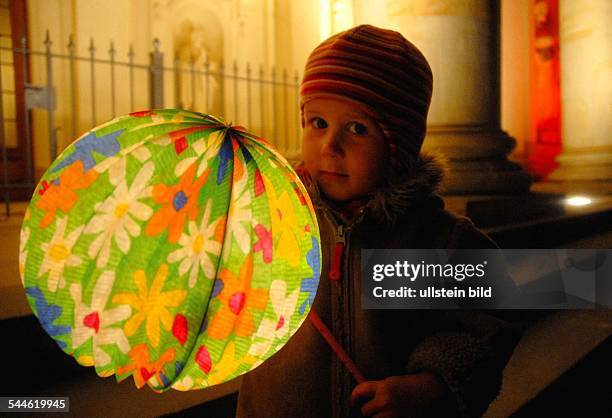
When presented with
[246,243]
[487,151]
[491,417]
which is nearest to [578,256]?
[487,151]

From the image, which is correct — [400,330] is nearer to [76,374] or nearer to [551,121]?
[76,374]

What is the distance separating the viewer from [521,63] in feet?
38.7

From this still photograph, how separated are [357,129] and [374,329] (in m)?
0.42

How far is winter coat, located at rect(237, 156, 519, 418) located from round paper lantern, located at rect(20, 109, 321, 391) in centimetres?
30

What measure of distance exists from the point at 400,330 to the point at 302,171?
40 cm

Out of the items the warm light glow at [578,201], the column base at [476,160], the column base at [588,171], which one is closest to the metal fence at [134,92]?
the column base at [476,160]

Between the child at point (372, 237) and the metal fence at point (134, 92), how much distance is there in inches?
212

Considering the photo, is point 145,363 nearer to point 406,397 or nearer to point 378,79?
point 406,397

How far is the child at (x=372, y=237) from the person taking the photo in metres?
1.09

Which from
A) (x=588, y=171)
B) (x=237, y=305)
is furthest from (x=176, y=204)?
(x=588, y=171)

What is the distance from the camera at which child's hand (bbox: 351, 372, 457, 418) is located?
101 centimetres

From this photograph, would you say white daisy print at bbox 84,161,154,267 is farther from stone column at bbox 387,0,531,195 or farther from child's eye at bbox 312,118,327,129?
stone column at bbox 387,0,531,195

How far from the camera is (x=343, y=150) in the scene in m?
1.08

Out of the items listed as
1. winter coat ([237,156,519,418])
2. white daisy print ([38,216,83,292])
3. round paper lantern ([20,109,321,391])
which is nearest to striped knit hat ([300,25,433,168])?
winter coat ([237,156,519,418])
